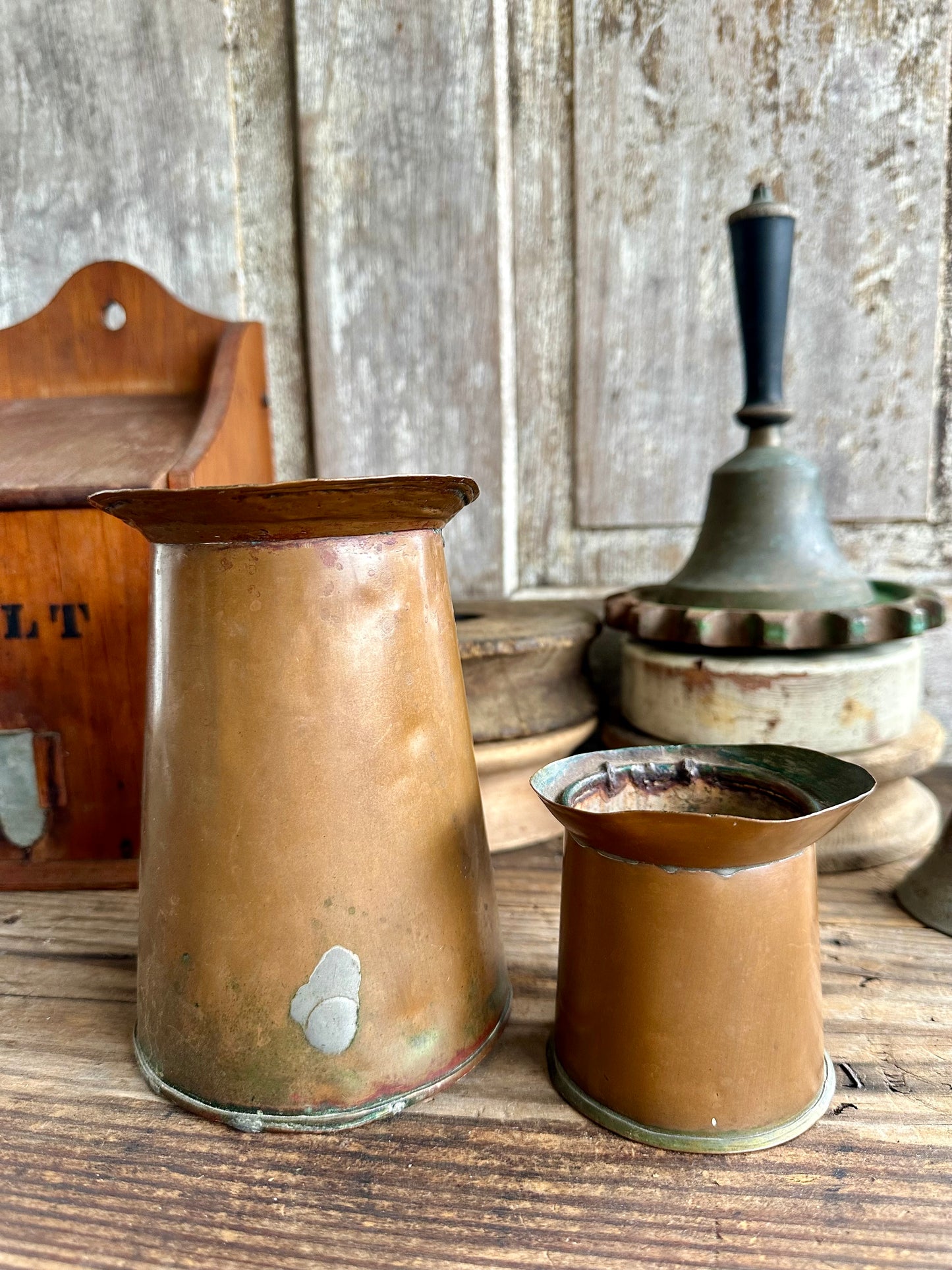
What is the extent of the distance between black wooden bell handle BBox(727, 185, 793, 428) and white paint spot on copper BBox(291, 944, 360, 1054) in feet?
2.10

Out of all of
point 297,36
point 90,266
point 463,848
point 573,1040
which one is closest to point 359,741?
point 463,848

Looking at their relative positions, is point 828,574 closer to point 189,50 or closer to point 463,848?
point 463,848

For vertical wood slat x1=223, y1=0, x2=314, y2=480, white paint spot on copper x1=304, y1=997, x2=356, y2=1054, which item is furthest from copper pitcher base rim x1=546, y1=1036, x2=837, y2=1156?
vertical wood slat x1=223, y1=0, x2=314, y2=480

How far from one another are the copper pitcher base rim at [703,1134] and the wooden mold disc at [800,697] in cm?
33

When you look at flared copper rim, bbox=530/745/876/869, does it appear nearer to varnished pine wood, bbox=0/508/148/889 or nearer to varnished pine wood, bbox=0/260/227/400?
varnished pine wood, bbox=0/508/148/889

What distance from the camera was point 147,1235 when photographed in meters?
0.41

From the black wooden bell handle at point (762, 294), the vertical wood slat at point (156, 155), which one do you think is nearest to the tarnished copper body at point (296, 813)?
the black wooden bell handle at point (762, 294)

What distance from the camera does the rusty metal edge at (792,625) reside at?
28.8 inches

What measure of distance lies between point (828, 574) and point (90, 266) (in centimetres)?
84

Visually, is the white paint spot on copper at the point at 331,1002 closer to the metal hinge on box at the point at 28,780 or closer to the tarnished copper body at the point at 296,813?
the tarnished copper body at the point at 296,813

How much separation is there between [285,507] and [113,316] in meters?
0.66

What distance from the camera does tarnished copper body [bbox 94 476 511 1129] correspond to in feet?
1.53

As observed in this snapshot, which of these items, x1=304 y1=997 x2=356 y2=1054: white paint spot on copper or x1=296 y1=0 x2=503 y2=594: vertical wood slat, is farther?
x1=296 y1=0 x2=503 y2=594: vertical wood slat

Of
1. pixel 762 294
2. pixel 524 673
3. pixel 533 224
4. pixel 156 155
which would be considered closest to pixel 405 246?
pixel 533 224
